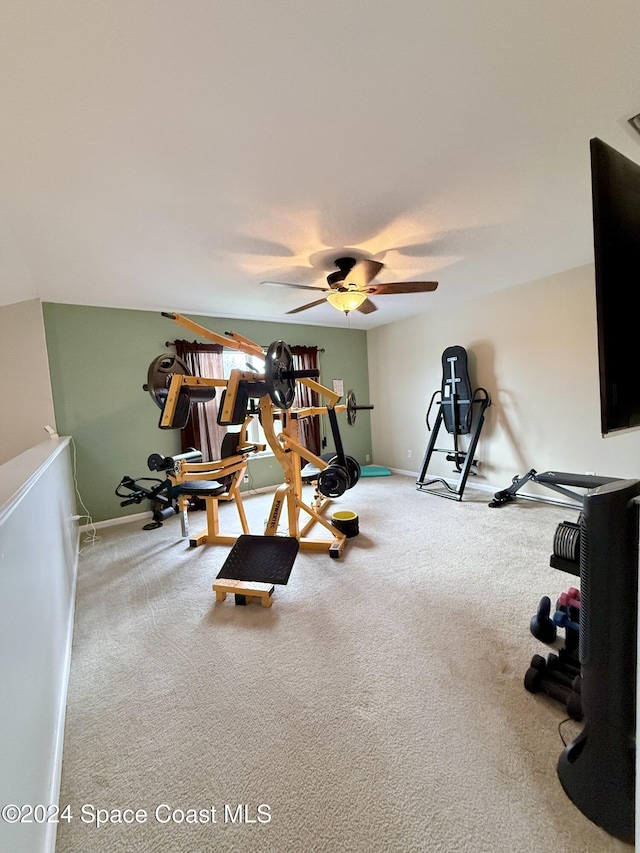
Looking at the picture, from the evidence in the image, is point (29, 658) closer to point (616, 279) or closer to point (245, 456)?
point (616, 279)

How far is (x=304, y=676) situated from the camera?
1537mm

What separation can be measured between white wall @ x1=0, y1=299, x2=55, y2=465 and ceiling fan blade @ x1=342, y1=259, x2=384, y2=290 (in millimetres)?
3104

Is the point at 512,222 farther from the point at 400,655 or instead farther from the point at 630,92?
the point at 400,655

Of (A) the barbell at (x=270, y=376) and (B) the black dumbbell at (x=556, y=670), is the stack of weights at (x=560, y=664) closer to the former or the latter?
(B) the black dumbbell at (x=556, y=670)

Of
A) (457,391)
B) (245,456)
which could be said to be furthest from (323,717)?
(457,391)

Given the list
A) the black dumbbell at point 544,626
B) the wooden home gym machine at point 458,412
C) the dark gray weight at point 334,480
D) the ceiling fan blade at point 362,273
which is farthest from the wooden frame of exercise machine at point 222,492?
the wooden home gym machine at point 458,412

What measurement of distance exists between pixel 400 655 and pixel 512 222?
2820 millimetres

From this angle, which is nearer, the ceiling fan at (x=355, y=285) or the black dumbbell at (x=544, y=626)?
the black dumbbell at (x=544, y=626)

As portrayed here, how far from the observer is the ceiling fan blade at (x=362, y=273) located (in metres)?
2.53

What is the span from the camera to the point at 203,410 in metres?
4.21

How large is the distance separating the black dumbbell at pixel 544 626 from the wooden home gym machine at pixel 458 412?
2.38 metres

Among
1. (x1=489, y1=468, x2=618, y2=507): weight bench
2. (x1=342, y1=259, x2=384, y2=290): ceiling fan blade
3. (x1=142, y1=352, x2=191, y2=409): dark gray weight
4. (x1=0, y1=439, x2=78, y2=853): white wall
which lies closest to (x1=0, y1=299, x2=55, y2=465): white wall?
(x1=142, y1=352, x2=191, y2=409): dark gray weight

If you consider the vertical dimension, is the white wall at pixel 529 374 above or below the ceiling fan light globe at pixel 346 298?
below

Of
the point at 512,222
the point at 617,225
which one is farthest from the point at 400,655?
the point at 512,222
